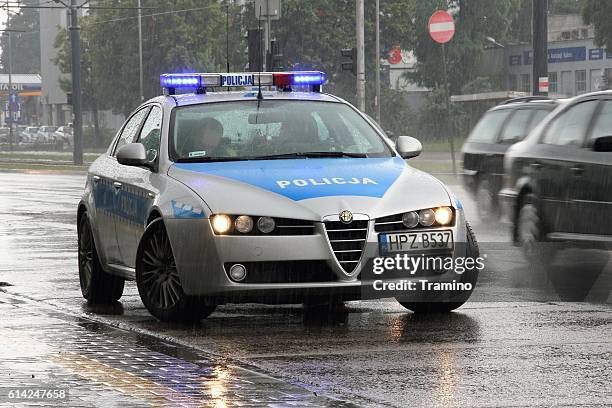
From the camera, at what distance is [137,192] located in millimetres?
10820

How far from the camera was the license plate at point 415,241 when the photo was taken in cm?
962

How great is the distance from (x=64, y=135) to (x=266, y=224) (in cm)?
8798

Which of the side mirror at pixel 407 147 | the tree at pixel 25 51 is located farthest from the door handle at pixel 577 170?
the tree at pixel 25 51

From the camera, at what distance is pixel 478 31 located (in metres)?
75.1

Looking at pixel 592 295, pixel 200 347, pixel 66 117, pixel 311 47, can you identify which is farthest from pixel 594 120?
pixel 66 117

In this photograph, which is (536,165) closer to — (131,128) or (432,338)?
(131,128)

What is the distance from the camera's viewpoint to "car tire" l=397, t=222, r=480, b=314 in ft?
33.4

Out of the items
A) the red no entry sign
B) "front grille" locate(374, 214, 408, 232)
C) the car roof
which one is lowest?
"front grille" locate(374, 214, 408, 232)

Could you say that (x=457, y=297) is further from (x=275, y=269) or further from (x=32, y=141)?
(x=32, y=141)

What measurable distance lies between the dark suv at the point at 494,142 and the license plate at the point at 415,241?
905cm

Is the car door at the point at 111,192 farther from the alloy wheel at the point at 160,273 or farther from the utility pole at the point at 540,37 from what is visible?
the utility pole at the point at 540,37

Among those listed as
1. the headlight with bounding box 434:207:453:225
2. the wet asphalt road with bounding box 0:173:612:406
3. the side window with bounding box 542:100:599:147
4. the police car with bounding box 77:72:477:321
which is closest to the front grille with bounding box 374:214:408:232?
the police car with bounding box 77:72:477:321

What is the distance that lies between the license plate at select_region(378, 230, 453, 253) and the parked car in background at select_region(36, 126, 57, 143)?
3655 inches

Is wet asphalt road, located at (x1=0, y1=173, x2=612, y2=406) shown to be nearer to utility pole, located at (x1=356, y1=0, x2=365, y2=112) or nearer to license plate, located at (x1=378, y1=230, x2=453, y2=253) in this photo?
license plate, located at (x1=378, y1=230, x2=453, y2=253)
